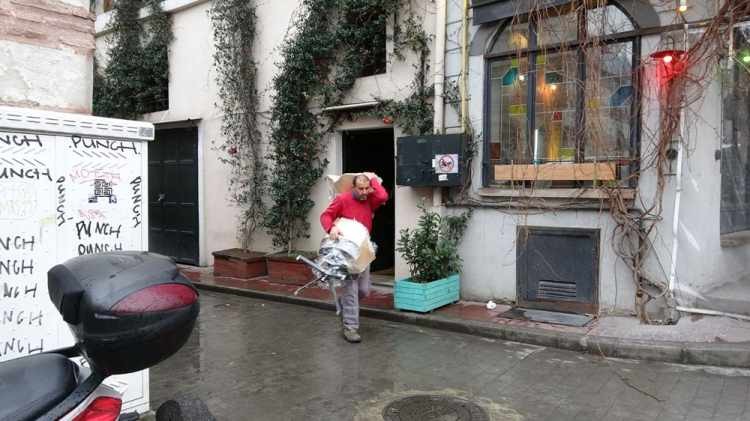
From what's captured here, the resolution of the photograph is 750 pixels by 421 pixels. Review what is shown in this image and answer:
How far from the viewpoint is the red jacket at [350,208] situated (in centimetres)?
618

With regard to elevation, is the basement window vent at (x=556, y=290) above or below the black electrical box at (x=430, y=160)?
below

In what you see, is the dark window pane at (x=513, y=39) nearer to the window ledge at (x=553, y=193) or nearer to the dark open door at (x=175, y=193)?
the window ledge at (x=553, y=193)

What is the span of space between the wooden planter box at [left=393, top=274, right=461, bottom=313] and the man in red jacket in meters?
0.69

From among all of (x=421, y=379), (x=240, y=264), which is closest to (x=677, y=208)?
(x=421, y=379)

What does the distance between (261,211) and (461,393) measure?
6.05 m

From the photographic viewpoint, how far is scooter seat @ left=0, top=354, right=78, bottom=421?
196cm

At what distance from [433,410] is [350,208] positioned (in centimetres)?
256

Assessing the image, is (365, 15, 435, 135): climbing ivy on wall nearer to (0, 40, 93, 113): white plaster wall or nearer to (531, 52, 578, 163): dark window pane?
(531, 52, 578, 163): dark window pane

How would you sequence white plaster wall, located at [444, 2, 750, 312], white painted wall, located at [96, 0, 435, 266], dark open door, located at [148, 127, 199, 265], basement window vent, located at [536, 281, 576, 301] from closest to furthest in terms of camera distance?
white plaster wall, located at [444, 2, 750, 312], basement window vent, located at [536, 281, 576, 301], white painted wall, located at [96, 0, 435, 266], dark open door, located at [148, 127, 199, 265]

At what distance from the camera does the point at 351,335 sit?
6.04 meters

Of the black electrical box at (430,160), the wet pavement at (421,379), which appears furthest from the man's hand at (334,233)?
the black electrical box at (430,160)

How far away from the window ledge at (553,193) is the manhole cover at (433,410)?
3.11m

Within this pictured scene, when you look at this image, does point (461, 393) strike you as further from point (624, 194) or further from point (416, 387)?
point (624, 194)

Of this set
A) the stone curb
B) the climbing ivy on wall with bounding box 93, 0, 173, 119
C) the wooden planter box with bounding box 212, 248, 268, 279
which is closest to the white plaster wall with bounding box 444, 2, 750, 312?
the stone curb
